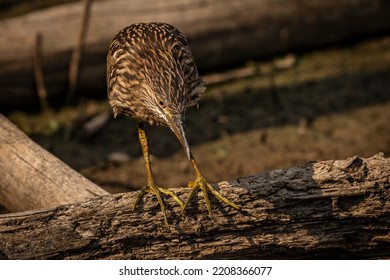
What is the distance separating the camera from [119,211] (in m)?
4.80

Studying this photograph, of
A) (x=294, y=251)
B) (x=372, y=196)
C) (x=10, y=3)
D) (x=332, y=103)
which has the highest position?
(x=10, y=3)

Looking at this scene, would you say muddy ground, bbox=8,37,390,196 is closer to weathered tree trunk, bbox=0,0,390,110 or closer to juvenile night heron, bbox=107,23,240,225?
weathered tree trunk, bbox=0,0,390,110

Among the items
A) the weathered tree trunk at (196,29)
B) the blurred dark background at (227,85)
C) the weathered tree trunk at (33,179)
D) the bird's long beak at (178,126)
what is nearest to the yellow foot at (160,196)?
the bird's long beak at (178,126)

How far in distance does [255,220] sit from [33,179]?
1.88 meters

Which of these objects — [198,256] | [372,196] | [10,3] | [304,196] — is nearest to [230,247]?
[198,256]

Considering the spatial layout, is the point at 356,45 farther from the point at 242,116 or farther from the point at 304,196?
the point at 304,196

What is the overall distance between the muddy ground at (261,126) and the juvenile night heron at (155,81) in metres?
2.16

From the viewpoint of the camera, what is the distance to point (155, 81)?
208 inches

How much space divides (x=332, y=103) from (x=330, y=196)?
15.7 ft

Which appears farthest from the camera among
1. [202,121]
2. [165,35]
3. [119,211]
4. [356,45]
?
[356,45]

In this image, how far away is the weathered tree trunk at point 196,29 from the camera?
367 inches

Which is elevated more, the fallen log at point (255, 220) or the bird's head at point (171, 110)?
the bird's head at point (171, 110)

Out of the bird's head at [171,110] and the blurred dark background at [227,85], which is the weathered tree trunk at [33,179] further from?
the blurred dark background at [227,85]

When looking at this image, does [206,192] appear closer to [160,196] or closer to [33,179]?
[160,196]
